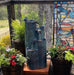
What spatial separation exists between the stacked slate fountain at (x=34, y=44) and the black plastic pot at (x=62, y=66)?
0.23 meters

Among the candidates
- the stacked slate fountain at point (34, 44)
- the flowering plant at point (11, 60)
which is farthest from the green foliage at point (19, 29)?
the flowering plant at point (11, 60)

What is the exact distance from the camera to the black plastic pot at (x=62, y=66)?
6.92 ft

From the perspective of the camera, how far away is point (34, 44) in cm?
218

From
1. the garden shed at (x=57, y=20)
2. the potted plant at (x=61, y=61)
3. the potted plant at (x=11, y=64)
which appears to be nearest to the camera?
the potted plant at (x=11, y=64)

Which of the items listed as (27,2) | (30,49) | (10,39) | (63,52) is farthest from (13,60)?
(27,2)

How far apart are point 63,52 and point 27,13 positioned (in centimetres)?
99

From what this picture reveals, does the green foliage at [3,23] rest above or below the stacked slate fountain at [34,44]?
above

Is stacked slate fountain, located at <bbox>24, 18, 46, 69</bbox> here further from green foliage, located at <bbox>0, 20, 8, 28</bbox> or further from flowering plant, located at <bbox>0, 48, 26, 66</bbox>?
green foliage, located at <bbox>0, 20, 8, 28</bbox>

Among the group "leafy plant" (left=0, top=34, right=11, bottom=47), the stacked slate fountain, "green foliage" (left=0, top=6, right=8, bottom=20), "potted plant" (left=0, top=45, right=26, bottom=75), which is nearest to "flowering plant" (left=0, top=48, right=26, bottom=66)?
"potted plant" (left=0, top=45, right=26, bottom=75)

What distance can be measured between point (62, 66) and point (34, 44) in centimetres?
53

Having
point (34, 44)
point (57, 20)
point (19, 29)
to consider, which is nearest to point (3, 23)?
point (19, 29)

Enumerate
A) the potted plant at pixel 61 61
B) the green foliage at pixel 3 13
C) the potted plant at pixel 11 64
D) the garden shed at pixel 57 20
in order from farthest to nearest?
the garden shed at pixel 57 20
the green foliage at pixel 3 13
the potted plant at pixel 61 61
the potted plant at pixel 11 64

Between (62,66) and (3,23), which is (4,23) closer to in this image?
(3,23)

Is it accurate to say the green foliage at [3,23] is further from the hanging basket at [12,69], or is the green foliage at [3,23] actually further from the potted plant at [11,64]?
the hanging basket at [12,69]
